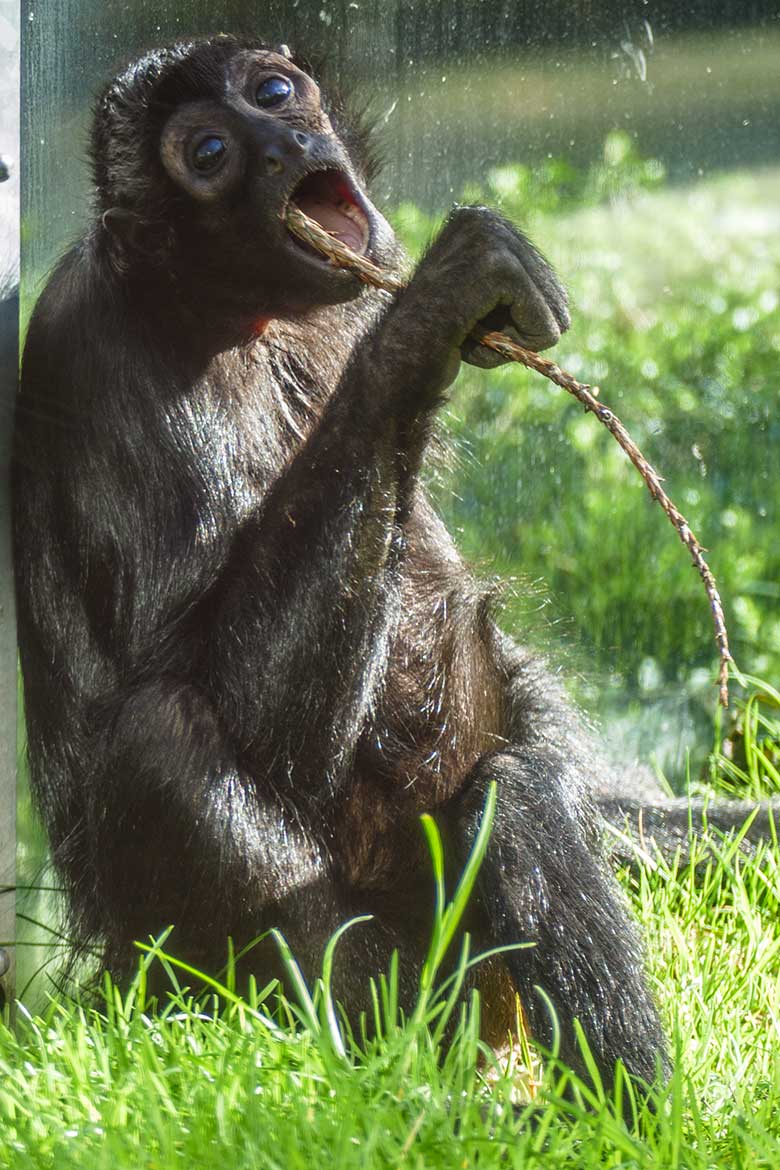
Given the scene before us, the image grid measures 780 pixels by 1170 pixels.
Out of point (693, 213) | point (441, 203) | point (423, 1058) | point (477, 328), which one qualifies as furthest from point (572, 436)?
point (423, 1058)

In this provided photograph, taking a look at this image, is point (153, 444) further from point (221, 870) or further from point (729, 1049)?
point (729, 1049)

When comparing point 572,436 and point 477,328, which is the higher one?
point 477,328

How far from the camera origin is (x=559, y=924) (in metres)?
3.23

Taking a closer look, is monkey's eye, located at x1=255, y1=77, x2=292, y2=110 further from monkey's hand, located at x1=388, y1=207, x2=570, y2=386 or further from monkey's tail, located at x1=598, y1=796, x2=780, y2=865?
monkey's tail, located at x1=598, y1=796, x2=780, y2=865

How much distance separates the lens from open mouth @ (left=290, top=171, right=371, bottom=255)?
3479 mm

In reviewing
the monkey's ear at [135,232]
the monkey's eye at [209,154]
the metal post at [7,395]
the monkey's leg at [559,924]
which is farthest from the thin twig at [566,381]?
the metal post at [7,395]

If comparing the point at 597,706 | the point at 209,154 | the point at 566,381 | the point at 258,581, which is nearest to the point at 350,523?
the point at 258,581

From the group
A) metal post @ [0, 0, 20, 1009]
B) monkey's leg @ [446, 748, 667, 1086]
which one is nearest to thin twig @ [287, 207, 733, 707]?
monkey's leg @ [446, 748, 667, 1086]

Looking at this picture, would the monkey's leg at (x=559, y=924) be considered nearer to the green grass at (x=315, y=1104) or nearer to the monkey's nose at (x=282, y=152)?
the green grass at (x=315, y=1104)

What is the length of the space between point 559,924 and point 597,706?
7.57ft

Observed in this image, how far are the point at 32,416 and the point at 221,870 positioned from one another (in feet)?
3.83

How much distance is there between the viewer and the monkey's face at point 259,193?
3.37 m

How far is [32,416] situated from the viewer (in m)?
3.57

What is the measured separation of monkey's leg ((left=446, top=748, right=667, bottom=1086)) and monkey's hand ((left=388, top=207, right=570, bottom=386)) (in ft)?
3.13
